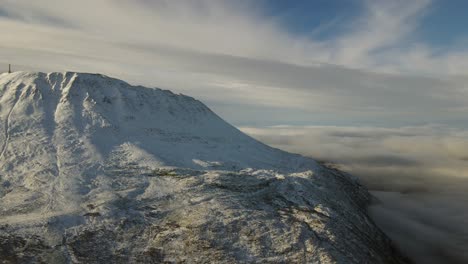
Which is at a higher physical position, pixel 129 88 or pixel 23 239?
pixel 129 88

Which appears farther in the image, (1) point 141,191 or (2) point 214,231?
(1) point 141,191

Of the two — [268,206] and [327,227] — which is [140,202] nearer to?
[268,206]

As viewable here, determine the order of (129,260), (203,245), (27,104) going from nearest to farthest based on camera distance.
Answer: (129,260), (203,245), (27,104)

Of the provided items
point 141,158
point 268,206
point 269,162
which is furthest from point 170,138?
point 268,206

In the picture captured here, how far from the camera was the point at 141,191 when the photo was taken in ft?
241

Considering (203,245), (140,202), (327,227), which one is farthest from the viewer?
(140,202)

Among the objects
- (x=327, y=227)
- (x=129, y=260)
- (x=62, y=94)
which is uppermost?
(x=62, y=94)

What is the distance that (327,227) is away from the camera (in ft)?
205

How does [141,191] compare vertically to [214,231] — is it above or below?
above

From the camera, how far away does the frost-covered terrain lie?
5369 cm

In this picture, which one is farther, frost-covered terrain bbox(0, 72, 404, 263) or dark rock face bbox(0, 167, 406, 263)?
frost-covered terrain bbox(0, 72, 404, 263)

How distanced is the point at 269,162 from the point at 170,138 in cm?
2905

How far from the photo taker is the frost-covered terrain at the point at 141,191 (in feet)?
176

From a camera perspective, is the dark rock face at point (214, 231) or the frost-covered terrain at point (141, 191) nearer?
the dark rock face at point (214, 231)
